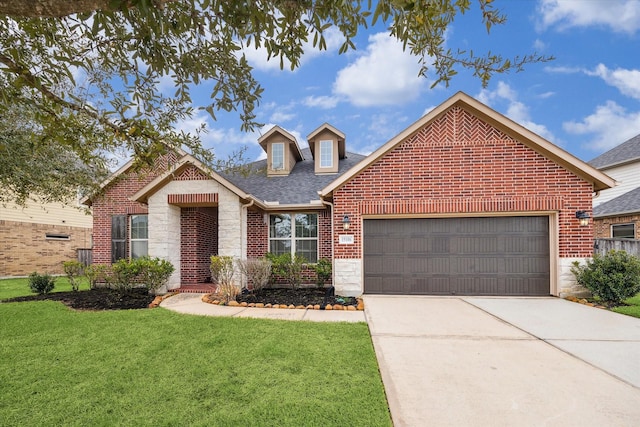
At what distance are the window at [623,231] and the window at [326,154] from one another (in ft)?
45.0

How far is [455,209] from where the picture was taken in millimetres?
8383

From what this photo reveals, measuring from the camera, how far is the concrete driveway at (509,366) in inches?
115

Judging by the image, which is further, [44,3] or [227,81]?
[227,81]

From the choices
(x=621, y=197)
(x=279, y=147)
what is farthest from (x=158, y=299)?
(x=621, y=197)

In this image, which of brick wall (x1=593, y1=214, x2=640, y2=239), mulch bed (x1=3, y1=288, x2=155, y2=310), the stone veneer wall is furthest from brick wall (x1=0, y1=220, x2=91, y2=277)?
brick wall (x1=593, y1=214, x2=640, y2=239)

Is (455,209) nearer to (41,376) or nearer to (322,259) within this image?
(322,259)

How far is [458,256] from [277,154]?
27.2 ft

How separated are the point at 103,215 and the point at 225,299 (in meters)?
7.38

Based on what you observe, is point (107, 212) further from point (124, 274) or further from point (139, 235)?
point (124, 274)

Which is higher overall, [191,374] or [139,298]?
[191,374]

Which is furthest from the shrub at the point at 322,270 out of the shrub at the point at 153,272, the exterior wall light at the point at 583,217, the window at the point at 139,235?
the exterior wall light at the point at 583,217

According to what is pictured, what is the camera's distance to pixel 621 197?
15.4 meters

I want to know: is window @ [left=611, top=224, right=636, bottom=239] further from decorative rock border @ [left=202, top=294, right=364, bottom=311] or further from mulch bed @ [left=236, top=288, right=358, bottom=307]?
mulch bed @ [left=236, top=288, right=358, bottom=307]

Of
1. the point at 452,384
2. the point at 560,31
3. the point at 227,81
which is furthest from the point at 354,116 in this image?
the point at 452,384
